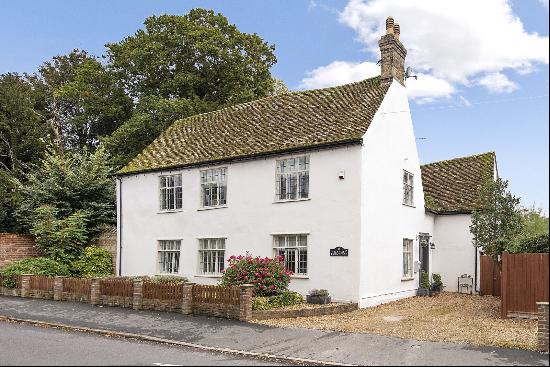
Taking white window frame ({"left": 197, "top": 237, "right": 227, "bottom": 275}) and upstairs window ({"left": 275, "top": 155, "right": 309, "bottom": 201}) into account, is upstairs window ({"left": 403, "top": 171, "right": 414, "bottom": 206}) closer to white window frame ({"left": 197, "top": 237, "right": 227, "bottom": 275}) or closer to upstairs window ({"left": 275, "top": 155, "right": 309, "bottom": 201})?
upstairs window ({"left": 275, "top": 155, "right": 309, "bottom": 201})

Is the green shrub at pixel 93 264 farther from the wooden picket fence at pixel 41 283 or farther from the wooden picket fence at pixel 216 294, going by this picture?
the wooden picket fence at pixel 216 294

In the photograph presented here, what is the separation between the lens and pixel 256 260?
18.0 meters

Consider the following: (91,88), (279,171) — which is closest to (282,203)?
(279,171)

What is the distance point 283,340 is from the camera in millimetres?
13320

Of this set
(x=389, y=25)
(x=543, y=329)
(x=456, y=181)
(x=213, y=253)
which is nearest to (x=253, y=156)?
(x=213, y=253)

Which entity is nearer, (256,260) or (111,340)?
(111,340)

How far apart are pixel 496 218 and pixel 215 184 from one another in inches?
445

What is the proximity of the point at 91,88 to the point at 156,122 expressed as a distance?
7.35 metres

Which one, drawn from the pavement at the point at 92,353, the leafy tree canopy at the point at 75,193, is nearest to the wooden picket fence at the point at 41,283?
the leafy tree canopy at the point at 75,193

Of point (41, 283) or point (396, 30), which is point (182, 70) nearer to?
point (396, 30)

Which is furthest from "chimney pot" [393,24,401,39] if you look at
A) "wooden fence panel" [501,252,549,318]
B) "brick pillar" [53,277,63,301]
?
"brick pillar" [53,277,63,301]

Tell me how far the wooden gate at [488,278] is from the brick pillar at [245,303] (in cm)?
1357

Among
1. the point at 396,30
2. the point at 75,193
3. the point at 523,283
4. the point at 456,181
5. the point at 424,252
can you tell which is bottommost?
the point at 523,283

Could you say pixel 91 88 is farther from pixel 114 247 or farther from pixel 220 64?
pixel 114 247
